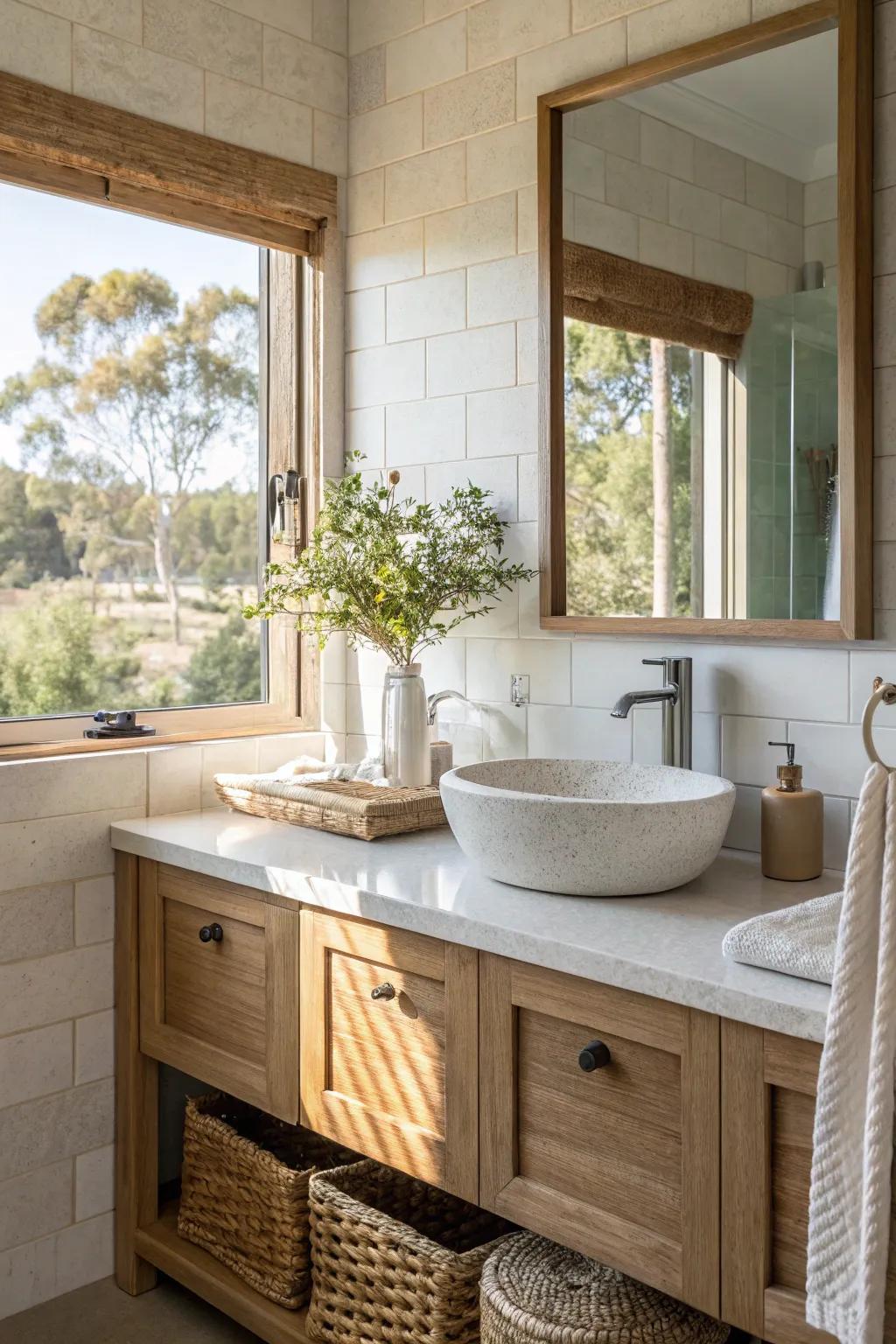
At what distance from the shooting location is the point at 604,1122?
4.70 ft

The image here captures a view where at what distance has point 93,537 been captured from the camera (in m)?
2.35

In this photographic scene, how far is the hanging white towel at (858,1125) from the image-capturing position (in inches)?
Answer: 44.4

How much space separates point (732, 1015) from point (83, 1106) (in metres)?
1.44

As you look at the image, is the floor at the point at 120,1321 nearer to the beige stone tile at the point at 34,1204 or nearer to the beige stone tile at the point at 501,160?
the beige stone tile at the point at 34,1204

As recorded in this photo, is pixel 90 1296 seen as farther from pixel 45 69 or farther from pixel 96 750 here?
pixel 45 69

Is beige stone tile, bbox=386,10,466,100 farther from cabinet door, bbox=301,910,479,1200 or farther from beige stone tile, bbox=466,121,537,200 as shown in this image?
cabinet door, bbox=301,910,479,1200

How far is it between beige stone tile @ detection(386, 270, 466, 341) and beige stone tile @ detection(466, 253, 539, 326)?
31 millimetres

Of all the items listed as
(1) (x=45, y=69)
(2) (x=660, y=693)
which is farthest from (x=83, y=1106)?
(1) (x=45, y=69)

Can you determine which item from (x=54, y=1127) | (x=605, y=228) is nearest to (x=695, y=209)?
(x=605, y=228)

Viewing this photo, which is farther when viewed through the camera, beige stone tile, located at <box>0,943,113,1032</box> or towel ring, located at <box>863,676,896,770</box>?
beige stone tile, located at <box>0,943,113,1032</box>

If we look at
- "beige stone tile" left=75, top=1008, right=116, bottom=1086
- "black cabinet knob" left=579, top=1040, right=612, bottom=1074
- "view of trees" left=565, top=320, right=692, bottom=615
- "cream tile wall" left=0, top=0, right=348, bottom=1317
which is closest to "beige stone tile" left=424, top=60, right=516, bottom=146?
"cream tile wall" left=0, top=0, right=348, bottom=1317

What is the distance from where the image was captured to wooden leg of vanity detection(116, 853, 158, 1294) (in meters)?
2.21

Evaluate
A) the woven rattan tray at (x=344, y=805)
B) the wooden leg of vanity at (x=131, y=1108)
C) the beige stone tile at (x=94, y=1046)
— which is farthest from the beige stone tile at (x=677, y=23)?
the beige stone tile at (x=94, y=1046)

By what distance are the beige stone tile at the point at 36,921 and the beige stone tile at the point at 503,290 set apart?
1.37 metres
